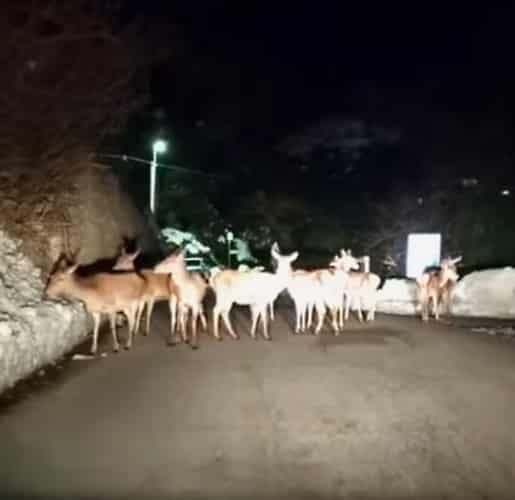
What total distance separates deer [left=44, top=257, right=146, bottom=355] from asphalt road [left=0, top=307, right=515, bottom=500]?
1081mm

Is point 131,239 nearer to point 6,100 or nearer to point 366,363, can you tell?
point 6,100

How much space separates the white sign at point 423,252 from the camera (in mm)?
28594

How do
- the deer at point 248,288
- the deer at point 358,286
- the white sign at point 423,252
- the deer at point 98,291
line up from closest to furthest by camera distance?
the deer at point 98,291, the deer at point 248,288, the deer at point 358,286, the white sign at point 423,252

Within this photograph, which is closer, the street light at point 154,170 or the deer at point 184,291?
the deer at point 184,291

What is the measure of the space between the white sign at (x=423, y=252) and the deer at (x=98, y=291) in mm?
15215

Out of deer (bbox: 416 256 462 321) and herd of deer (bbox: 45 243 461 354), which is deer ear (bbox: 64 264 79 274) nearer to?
herd of deer (bbox: 45 243 461 354)

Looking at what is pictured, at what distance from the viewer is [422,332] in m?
18.9

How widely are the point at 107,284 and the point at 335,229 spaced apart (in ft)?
96.0

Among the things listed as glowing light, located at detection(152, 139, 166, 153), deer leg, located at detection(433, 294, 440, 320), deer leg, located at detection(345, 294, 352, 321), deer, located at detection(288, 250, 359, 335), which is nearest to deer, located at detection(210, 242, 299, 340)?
deer, located at detection(288, 250, 359, 335)

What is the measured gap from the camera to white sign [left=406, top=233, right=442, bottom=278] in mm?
28594

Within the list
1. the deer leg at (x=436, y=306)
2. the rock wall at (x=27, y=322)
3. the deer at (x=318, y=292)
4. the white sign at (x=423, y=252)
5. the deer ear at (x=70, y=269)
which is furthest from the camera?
the white sign at (x=423, y=252)

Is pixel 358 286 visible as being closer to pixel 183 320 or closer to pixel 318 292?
pixel 318 292

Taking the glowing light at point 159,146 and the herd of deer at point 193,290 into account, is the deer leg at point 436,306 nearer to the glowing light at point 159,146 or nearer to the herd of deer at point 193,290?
the herd of deer at point 193,290

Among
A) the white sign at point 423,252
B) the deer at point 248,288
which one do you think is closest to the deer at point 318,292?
the deer at point 248,288
